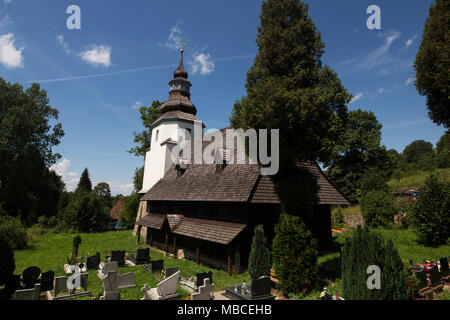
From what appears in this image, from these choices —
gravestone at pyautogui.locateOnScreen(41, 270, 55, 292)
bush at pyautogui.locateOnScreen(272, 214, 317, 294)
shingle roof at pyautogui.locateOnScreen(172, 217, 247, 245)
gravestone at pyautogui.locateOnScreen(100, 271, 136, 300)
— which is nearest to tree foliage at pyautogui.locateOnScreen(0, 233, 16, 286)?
gravestone at pyautogui.locateOnScreen(41, 270, 55, 292)

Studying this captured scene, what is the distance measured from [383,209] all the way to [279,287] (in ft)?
68.5

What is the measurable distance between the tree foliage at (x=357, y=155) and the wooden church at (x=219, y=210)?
24168mm

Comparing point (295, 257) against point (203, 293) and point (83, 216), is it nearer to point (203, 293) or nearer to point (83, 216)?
point (203, 293)

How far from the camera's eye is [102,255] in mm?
20875

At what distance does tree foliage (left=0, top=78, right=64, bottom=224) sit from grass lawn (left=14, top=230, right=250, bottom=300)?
29.2 ft

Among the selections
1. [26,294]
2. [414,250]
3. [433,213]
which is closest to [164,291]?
[26,294]

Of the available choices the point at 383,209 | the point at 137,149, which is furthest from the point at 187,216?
the point at 137,149

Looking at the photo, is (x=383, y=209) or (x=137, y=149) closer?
(x=383, y=209)

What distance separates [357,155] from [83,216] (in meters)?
45.6

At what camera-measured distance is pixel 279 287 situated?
36.3 ft

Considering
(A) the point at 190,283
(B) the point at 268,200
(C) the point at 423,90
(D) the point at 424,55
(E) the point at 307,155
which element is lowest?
(A) the point at 190,283

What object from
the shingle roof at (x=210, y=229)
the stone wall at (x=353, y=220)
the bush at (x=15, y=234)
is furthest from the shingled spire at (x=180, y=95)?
the stone wall at (x=353, y=220)

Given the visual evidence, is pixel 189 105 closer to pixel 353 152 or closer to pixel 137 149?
pixel 137 149

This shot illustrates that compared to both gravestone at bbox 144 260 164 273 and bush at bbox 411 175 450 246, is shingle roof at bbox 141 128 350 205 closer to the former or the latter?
gravestone at bbox 144 260 164 273
